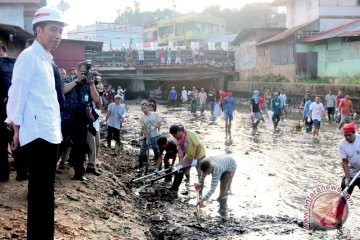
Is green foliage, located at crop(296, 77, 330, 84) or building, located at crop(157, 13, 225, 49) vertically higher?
building, located at crop(157, 13, 225, 49)

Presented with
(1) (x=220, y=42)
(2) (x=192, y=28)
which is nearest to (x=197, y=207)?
(1) (x=220, y=42)

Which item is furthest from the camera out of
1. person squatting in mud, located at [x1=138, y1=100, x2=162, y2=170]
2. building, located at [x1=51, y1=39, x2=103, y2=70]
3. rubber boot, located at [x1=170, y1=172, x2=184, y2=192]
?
building, located at [x1=51, y1=39, x2=103, y2=70]

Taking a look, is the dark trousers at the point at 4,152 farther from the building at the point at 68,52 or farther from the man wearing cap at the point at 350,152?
the building at the point at 68,52

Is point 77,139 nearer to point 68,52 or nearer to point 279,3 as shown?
point 68,52

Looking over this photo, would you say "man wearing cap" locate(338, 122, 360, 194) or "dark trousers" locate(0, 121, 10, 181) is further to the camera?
"man wearing cap" locate(338, 122, 360, 194)

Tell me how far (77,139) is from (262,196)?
4.18m

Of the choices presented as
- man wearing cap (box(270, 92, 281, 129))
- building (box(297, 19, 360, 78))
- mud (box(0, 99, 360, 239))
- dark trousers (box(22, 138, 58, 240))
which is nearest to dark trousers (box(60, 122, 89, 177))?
mud (box(0, 99, 360, 239))

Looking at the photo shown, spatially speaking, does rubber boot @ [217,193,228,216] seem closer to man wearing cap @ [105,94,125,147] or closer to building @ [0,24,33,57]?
man wearing cap @ [105,94,125,147]

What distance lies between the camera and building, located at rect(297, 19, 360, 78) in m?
27.6

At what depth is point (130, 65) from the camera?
1686 inches

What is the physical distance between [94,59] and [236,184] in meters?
34.4

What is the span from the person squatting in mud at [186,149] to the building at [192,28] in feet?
189

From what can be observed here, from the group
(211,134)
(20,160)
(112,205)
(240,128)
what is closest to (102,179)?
(112,205)

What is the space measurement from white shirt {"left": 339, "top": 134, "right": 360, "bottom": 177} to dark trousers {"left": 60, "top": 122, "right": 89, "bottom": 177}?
4.13 m
